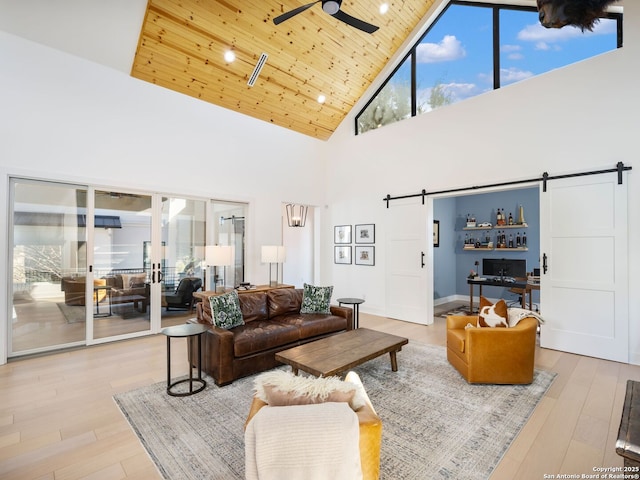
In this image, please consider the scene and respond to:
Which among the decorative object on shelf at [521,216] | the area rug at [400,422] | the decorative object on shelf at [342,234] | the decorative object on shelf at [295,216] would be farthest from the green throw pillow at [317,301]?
the decorative object on shelf at [521,216]

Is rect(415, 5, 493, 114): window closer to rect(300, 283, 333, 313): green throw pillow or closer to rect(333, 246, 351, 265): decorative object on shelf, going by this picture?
rect(333, 246, 351, 265): decorative object on shelf

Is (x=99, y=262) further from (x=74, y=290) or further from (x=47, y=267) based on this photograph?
(x=47, y=267)

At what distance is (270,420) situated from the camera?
1.21 meters

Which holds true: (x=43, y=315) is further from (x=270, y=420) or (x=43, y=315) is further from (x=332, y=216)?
(x=332, y=216)

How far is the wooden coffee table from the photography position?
2676mm

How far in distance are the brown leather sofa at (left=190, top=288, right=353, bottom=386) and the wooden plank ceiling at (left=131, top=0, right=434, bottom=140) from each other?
11.7 feet

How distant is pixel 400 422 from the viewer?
248cm

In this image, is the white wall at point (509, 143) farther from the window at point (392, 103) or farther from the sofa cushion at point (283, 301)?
the sofa cushion at point (283, 301)

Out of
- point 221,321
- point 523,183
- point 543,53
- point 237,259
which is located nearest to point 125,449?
point 221,321

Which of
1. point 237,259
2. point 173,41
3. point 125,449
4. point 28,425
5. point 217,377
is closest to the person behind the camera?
point 125,449

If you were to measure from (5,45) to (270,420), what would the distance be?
17.5ft

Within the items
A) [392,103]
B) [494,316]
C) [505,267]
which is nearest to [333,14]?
[392,103]

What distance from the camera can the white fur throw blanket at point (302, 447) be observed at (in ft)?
3.79

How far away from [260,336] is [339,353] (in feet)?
3.11
